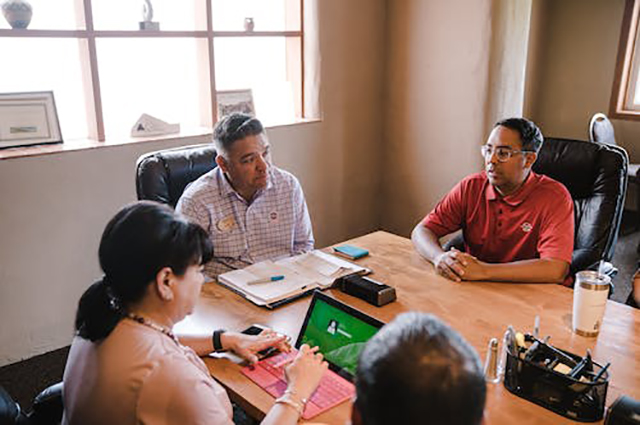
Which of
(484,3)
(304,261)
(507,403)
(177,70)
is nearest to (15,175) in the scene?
(177,70)

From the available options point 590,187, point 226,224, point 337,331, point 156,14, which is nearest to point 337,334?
point 337,331

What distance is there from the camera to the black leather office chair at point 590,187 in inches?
90.9

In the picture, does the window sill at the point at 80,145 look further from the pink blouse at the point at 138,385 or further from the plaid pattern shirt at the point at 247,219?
the pink blouse at the point at 138,385

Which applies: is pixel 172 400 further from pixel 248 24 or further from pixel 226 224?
pixel 248 24

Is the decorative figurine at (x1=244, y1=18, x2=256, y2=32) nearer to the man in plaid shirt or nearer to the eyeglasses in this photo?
the man in plaid shirt

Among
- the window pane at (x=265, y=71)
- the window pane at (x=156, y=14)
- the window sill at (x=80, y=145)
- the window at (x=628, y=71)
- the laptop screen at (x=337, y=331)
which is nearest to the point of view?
the laptop screen at (x=337, y=331)

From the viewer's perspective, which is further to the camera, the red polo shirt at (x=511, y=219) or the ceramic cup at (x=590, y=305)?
the red polo shirt at (x=511, y=219)

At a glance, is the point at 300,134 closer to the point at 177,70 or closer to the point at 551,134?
the point at 177,70

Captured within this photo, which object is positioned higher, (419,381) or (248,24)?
(248,24)

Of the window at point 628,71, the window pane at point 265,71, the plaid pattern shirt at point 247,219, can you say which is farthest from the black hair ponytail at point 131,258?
the window at point 628,71

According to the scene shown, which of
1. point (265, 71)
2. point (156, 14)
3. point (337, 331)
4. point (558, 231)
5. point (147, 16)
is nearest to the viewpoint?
point (337, 331)

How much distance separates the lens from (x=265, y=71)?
354 centimetres

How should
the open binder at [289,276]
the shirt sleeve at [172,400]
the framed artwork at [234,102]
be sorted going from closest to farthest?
the shirt sleeve at [172,400], the open binder at [289,276], the framed artwork at [234,102]

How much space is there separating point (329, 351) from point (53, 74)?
212cm
